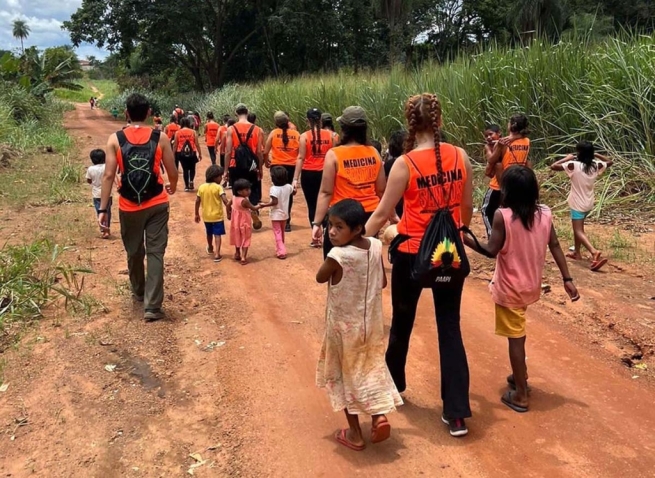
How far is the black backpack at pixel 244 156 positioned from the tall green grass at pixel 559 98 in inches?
169

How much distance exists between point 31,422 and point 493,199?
17.2ft

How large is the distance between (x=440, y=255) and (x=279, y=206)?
15.1ft

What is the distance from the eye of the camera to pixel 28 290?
5.66 meters

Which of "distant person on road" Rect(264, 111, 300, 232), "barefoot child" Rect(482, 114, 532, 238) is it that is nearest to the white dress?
"barefoot child" Rect(482, 114, 532, 238)

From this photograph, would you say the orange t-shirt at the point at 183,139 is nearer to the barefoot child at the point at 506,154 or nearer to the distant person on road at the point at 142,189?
the distant person on road at the point at 142,189

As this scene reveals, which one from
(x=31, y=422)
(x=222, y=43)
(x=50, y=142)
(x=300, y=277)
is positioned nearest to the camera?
(x=31, y=422)

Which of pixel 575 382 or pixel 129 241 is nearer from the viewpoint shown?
pixel 575 382

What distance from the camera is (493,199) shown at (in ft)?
22.0

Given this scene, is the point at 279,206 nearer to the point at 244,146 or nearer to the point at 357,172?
the point at 244,146

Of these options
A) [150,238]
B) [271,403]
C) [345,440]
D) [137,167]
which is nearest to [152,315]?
[150,238]

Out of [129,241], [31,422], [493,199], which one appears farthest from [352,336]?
[493,199]

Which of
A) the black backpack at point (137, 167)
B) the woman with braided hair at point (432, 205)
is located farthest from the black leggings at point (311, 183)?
the woman with braided hair at point (432, 205)

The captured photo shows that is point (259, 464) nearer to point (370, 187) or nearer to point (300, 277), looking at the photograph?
point (370, 187)

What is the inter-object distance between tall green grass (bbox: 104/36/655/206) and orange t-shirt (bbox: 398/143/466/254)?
5.67 metres
